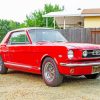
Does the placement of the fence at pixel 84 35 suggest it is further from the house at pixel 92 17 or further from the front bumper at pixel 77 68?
the front bumper at pixel 77 68

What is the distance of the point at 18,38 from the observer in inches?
444

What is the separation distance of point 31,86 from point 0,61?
10.4ft

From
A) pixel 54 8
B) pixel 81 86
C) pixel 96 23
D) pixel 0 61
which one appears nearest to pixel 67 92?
pixel 81 86

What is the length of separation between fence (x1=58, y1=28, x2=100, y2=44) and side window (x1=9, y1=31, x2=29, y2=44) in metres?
7.30

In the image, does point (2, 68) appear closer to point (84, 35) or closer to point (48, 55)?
point (48, 55)

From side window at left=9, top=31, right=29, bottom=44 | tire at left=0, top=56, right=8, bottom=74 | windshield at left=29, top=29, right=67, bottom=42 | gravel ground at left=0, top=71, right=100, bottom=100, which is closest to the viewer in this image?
gravel ground at left=0, top=71, right=100, bottom=100

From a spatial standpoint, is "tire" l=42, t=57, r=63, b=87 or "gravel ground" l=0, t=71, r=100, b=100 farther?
"tire" l=42, t=57, r=63, b=87

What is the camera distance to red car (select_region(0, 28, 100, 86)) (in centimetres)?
902

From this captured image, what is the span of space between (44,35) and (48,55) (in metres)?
1.41

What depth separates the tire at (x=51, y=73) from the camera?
30.5 ft

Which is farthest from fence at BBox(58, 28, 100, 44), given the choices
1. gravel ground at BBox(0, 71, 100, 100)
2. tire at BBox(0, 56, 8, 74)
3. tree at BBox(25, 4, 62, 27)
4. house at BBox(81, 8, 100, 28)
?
tree at BBox(25, 4, 62, 27)

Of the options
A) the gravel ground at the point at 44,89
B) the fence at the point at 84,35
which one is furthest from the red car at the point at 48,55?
the fence at the point at 84,35

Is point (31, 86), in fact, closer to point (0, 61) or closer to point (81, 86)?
point (81, 86)

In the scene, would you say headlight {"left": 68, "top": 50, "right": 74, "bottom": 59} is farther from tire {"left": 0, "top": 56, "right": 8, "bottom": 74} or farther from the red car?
tire {"left": 0, "top": 56, "right": 8, "bottom": 74}
